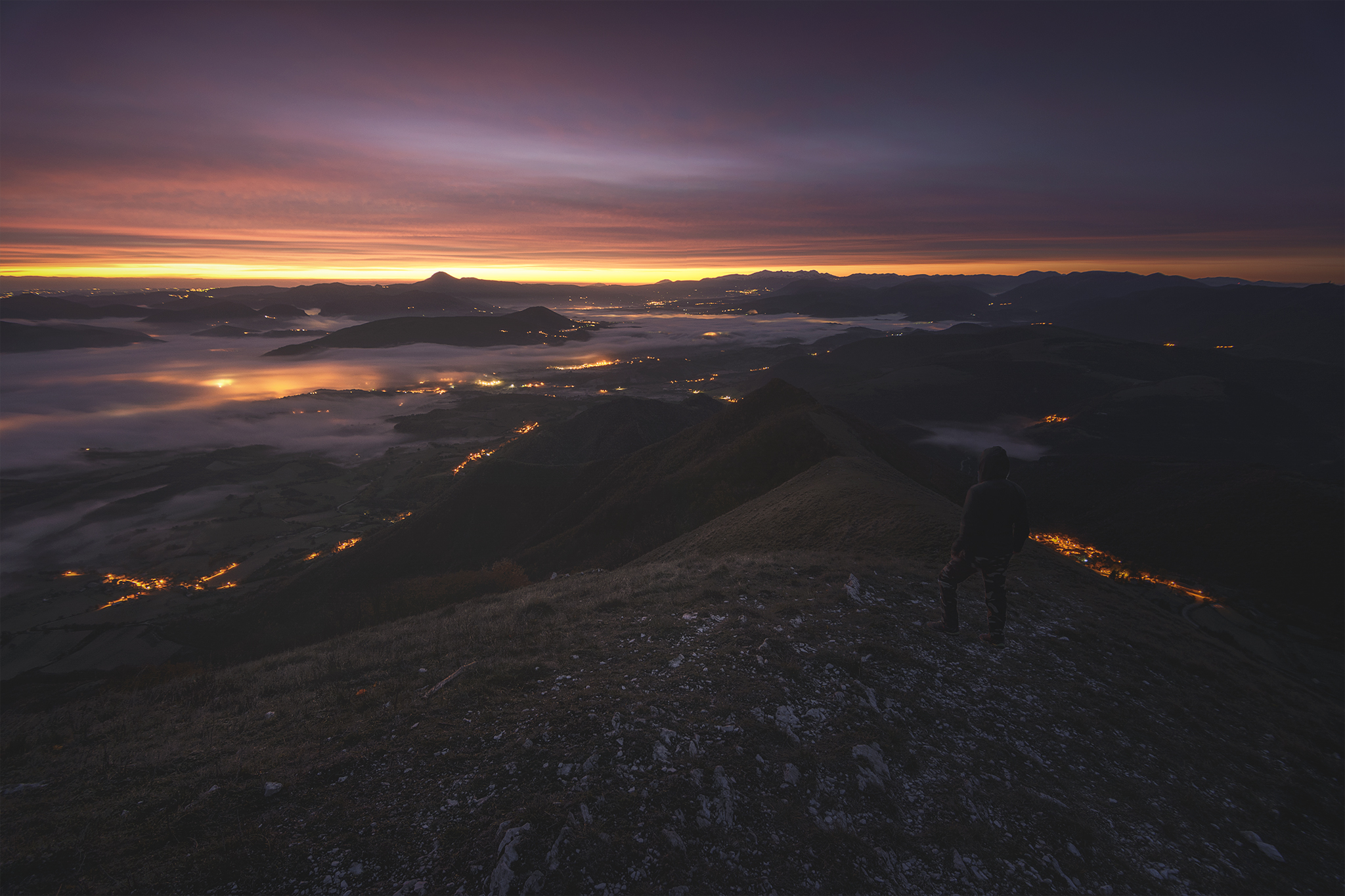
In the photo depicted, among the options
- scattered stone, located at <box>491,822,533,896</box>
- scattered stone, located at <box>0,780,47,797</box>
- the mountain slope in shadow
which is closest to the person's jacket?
scattered stone, located at <box>491,822,533,896</box>

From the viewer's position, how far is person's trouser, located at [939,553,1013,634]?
391 inches

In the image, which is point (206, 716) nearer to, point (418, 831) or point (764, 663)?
point (418, 831)

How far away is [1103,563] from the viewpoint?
2069 inches

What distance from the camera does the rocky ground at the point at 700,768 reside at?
5477 mm

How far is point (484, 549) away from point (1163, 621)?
174 ft

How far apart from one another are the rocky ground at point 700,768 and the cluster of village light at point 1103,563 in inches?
1417

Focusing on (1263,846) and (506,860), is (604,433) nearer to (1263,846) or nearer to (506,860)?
(1263,846)

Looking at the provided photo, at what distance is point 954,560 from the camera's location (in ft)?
34.0

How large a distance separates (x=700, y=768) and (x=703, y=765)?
0.09m

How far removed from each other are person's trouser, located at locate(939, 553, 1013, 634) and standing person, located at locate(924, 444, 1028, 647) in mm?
12

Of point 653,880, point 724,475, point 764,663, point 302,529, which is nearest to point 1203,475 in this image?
point 724,475

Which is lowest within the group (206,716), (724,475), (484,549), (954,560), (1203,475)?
(484,549)

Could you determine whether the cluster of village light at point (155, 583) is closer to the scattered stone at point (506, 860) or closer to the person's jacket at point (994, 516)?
the scattered stone at point (506, 860)

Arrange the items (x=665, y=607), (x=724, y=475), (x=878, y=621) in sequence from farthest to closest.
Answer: (x=724, y=475) < (x=665, y=607) < (x=878, y=621)
